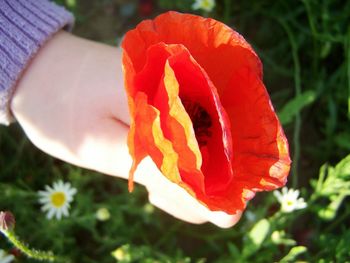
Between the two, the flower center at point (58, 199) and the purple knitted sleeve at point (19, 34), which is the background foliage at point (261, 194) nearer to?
the flower center at point (58, 199)

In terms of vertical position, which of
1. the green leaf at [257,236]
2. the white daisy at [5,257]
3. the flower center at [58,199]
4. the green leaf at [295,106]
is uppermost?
the green leaf at [295,106]

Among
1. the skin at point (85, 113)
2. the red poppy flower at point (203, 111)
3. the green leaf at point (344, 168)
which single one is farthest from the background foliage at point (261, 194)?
the red poppy flower at point (203, 111)

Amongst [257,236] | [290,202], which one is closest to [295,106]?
[290,202]

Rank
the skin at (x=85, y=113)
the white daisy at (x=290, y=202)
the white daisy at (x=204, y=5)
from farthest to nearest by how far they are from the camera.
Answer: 1. the white daisy at (x=204, y=5)
2. the white daisy at (x=290, y=202)
3. the skin at (x=85, y=113)

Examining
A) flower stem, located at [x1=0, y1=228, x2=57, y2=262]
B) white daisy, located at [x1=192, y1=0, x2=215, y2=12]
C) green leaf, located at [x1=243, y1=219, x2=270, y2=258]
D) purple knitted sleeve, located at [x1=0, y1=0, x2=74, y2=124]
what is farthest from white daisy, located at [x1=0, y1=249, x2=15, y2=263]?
white daisy, located at [x1=192, y1=0, x2=215, y2=12]

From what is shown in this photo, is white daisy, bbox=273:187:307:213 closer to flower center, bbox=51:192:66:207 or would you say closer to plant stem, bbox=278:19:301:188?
plant stem, bbox=278:19:301:188

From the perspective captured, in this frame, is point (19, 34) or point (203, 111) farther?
point (19, 34)

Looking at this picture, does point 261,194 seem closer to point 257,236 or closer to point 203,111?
point 257,236
